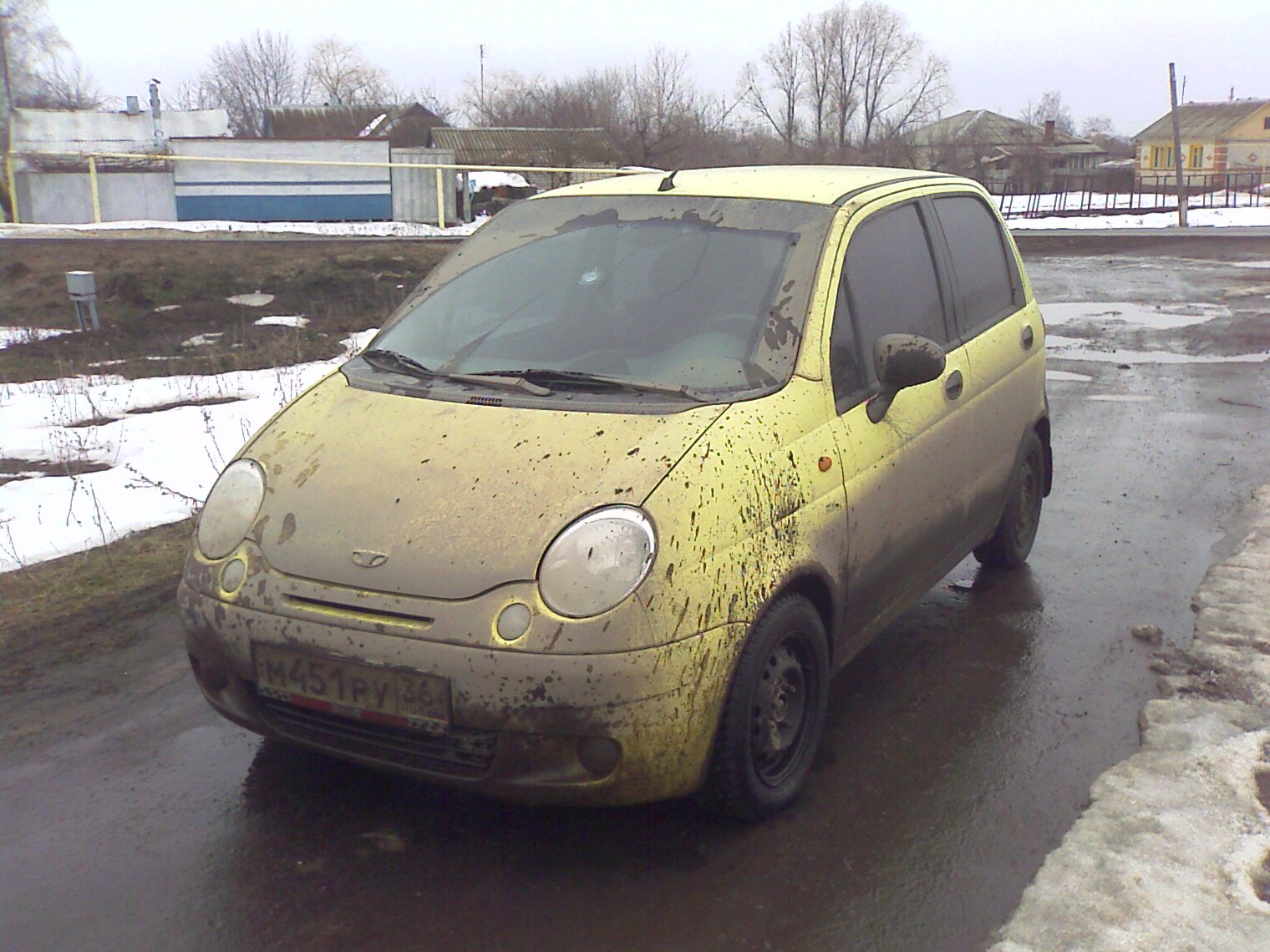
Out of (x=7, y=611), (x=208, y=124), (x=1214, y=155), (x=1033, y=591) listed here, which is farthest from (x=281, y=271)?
(x=1214, y=155)

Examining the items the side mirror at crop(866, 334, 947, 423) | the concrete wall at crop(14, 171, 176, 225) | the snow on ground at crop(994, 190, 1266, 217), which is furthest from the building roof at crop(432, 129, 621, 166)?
the side mirror at crop(866, 334, 947, 423)

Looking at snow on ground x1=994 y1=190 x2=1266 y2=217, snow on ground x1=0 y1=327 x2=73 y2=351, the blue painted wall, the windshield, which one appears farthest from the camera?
snow on ground x1=994 y1=190 x2=1266 y2=217

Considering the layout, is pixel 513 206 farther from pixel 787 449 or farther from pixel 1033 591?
pixel 1033 591

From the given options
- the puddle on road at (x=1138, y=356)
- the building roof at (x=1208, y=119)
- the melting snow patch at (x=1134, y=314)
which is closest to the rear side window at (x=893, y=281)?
the puddle on road at (x=1138, y=356)

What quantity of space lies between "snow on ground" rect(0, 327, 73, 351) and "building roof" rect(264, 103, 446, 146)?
142 ft

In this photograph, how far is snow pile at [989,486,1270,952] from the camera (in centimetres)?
294

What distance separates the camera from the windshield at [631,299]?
3.70 metres

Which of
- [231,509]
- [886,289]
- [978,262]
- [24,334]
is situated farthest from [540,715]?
[24,334]

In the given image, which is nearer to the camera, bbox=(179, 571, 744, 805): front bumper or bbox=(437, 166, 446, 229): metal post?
bbox=(179, 571, 744, 805): front bumper

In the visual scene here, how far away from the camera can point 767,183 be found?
441cm

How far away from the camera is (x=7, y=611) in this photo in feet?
16.7

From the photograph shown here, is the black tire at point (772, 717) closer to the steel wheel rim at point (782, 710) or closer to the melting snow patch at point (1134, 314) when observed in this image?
the steel wheel rim at point (782, 710)

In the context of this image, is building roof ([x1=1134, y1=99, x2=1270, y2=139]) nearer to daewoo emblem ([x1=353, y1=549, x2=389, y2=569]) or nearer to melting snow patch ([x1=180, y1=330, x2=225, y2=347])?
melting snow patch ([x1=180, y1=330, x2=225, y2=347])

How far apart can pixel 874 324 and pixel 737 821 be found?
1768 millimetres
